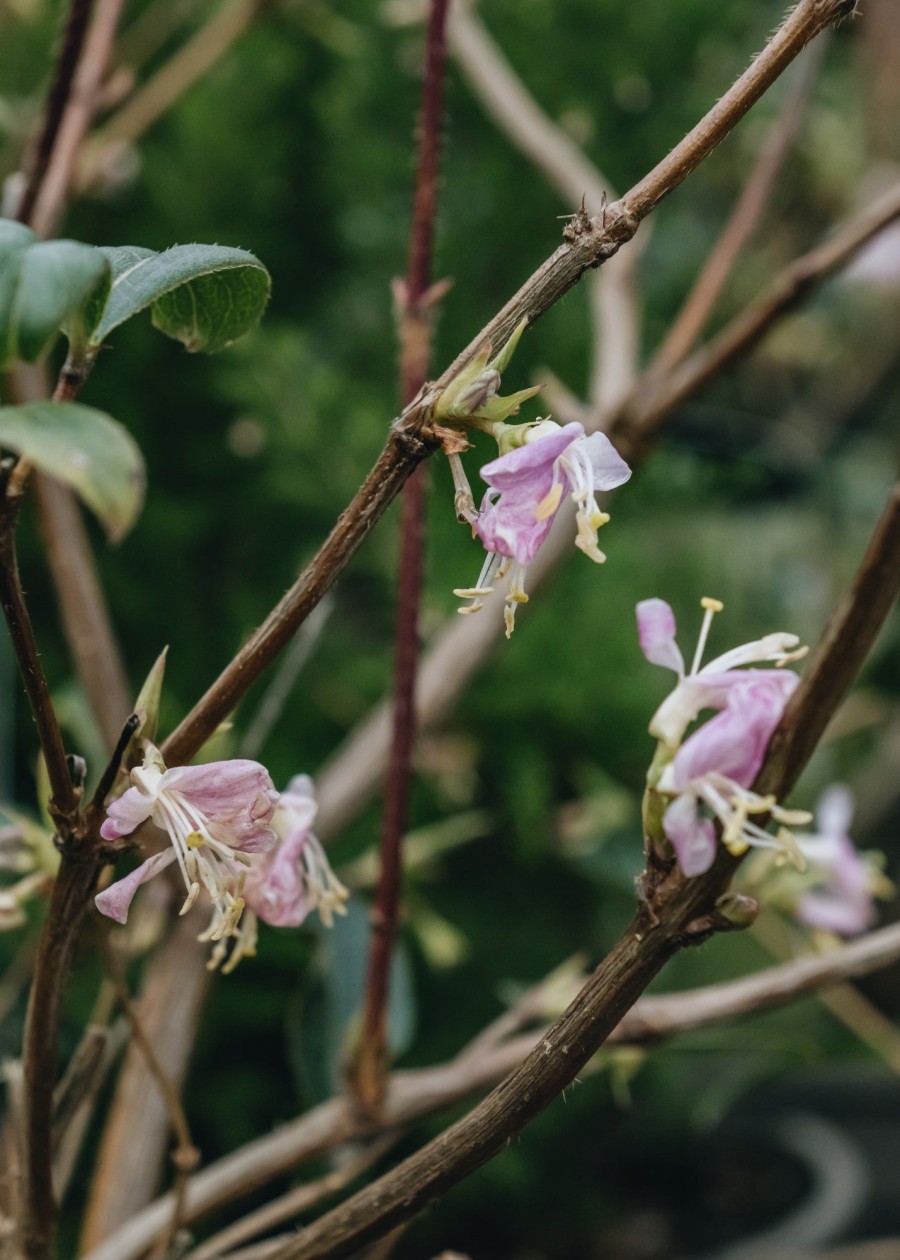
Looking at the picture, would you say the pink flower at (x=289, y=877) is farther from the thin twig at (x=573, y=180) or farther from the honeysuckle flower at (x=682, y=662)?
the thin twig at (x=573, y=180)

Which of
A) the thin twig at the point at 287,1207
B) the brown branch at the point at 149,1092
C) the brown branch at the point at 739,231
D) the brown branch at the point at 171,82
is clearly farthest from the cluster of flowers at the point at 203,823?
the brown branch at the point at 171,82

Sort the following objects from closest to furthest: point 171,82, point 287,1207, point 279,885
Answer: point 279,885 < point 287,1207 < point 171,82

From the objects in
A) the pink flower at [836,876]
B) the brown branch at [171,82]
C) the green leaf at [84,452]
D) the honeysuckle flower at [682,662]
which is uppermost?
the brown branch at [171,82]

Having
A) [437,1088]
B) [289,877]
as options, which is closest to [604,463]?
[289,877]

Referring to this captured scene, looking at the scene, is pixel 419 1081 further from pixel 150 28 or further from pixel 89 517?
pixel 150 28

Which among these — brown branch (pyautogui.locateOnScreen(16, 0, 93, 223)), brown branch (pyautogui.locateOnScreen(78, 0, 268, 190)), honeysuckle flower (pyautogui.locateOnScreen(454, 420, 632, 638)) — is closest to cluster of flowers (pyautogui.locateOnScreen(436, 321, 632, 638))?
honeysuckle flower (pyautogui.locateOnScreen(454, 420, 632, 638))

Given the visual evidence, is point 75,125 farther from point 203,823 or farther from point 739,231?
point 203,823
